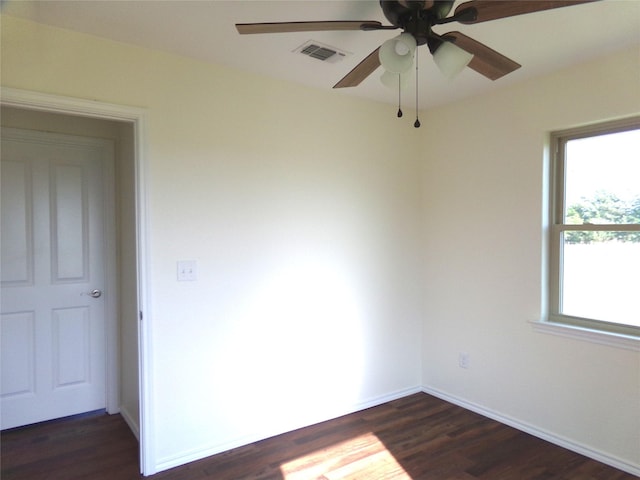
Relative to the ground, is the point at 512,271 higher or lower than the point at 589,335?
higher

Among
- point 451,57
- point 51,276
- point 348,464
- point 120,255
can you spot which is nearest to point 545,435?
point 348,464

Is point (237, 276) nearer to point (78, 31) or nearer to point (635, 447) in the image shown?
point (78, 31)

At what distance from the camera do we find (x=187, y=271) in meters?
2.52

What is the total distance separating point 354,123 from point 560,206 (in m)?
1.61

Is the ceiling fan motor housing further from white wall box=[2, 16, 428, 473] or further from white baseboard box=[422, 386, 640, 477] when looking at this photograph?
white baseboard box=[422, 386, 640, 477]

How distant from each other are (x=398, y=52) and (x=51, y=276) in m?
2.95

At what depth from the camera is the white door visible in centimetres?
294

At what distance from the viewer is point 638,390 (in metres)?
2.39

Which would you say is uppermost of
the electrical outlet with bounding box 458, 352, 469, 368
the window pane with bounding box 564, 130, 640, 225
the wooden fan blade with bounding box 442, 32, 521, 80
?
the wooden fan blade with bounding box 442, 32, 521, 80

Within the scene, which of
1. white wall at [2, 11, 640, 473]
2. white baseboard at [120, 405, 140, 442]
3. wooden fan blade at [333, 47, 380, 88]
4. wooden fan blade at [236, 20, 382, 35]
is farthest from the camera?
white baseboard at [120, 405, 140, 442]

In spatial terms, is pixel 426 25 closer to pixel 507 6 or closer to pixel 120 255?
pixel 507 6

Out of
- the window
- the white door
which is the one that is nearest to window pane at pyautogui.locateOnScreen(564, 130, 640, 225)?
the window

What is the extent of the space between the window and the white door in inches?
134

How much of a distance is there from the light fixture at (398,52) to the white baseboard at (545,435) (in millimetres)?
2603
